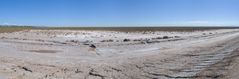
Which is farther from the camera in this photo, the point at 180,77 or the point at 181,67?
the point at 181,67

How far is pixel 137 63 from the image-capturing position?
573 inches

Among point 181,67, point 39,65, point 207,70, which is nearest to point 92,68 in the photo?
point 39,65

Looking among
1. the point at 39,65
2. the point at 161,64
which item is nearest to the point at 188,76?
the point at 161,64

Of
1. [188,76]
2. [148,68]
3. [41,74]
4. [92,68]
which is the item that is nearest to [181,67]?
[148,68]

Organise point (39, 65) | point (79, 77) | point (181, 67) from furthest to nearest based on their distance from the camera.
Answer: point (39, 65) < point (181, 67) < point (79, 77)

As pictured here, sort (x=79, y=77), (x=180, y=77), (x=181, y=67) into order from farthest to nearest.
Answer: (x=181, y=67)
(x=79, y=77)
(x=180, y=77)

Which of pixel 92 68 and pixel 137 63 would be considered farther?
pixel 137 63

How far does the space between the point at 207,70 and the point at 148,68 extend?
2236 mm

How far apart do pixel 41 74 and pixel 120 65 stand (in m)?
3.32

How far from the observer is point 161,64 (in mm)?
13961

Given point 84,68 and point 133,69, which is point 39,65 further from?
point 133,69

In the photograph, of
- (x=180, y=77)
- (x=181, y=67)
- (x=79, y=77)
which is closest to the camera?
(x=180, y=77)

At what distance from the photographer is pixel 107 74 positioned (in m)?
12.0

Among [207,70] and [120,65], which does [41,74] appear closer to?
[120,65]
